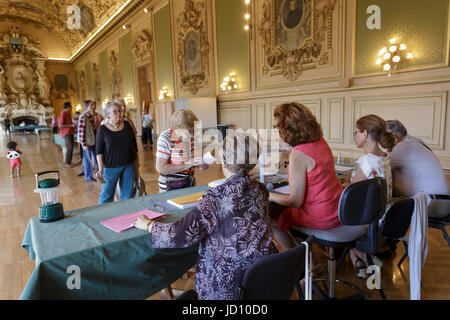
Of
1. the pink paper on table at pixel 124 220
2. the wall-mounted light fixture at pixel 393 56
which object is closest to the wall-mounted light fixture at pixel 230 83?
the wall-mounted light fixture at pixel 393 56

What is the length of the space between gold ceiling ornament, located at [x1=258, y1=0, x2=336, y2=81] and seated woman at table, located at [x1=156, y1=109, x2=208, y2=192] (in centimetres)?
569

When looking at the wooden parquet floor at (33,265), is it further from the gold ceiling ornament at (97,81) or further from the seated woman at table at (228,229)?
the gold ceiling ornament at (97,81)

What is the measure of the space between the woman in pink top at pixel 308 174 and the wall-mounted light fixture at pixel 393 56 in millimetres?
5058

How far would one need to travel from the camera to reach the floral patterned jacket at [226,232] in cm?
131

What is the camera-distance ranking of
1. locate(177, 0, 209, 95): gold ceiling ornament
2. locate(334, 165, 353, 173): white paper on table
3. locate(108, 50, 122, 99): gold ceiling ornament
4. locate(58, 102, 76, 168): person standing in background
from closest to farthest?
1. locate(334, 165, 353, 173): white paper on table
2. locate(58, 102, 76, 168): person standing in background
3. locate(177, 0, 209, 95): gold ceiling ornament
4. locate(108, 50, 122, 99): gold ceiling ornament

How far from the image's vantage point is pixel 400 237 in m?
2.11

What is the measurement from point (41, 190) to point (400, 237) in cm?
237

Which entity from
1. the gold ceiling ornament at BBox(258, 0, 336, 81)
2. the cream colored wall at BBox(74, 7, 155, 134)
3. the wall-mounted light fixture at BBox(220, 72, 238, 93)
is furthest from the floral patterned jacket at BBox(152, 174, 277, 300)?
the cream colored wall at BBox(74, 7, 155, 134)

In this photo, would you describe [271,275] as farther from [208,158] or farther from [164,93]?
[164,93]

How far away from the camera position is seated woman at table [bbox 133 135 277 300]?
131 cm

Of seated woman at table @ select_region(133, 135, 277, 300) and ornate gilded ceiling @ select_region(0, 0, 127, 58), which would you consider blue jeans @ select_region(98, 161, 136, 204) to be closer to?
seated woman at table @ select_region(133, 135, 277, 300)

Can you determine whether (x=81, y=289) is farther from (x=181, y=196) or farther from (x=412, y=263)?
(x=412, y=263)

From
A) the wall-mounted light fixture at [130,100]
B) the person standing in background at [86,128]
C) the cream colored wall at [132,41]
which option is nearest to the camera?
the person standing in background at [86,128]

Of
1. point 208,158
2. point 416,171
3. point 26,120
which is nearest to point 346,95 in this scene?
point 416,171
